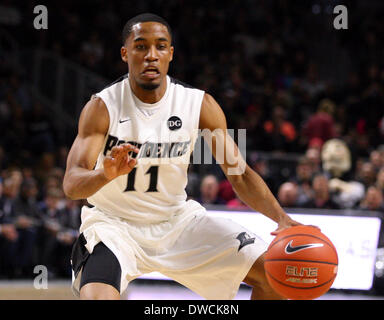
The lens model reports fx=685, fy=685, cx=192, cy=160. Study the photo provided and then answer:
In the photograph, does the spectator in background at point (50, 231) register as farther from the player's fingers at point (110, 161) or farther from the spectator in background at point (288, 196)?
the player's fingers at point (110, 161)

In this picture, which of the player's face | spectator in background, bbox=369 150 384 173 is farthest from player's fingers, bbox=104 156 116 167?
spectator in background, bbox=369 150 384 173

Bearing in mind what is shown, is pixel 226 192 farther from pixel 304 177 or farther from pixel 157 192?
pixel 157 192

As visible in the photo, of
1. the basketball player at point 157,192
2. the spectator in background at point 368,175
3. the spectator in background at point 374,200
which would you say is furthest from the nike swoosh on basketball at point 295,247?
the spectator in background at point 368,175

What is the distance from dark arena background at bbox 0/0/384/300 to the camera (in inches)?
300

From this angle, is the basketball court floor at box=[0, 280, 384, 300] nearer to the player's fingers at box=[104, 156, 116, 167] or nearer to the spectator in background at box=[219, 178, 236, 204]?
the spectator in background at box=[219, 178, 236, 204]

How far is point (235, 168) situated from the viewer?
407 cm

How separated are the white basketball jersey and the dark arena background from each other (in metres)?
2.77

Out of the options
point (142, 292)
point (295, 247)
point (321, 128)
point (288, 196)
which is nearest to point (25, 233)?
point (142, 292)

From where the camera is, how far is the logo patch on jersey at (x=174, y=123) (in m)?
4.05

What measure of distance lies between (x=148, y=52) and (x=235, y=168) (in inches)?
33.5

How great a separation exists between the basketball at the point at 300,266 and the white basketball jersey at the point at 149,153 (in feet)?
2.29
